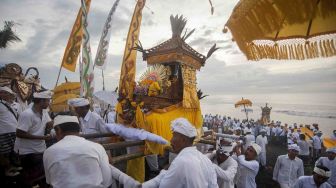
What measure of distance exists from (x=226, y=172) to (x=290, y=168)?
13.0ft

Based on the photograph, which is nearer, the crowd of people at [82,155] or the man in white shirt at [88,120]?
the crowd of people at [82,155]

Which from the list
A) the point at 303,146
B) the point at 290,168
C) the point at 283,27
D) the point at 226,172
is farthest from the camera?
the point at 303,146

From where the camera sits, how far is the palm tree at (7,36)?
13.5m

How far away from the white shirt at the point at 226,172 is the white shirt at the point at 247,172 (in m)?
1.55

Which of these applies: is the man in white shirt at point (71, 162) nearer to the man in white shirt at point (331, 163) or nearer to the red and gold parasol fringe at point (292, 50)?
the red and gold parasol fringe at point (292, 50)

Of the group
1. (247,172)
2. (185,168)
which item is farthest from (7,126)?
(247,172)

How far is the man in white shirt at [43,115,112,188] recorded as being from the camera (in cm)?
263

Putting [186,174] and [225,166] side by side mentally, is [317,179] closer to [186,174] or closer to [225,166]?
[225,166]

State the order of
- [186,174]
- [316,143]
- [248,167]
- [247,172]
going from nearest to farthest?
1. [186,174]
2. [248,167]
3. [247,172]
4. [316,143]

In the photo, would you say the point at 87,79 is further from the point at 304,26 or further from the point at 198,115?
the point at 304,26

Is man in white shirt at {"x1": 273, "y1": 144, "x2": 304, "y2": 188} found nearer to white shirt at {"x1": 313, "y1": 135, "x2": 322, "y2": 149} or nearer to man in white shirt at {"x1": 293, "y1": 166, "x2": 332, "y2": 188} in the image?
man in white shirt at {"x1": 293, "y1": 166, "x2": 332, "y2": 188}

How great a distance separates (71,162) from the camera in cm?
264

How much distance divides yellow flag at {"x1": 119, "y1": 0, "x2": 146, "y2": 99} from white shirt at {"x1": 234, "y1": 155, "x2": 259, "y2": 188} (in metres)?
3.28

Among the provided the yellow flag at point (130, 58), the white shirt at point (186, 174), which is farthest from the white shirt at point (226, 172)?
the yellow flag at point (130, 58)
